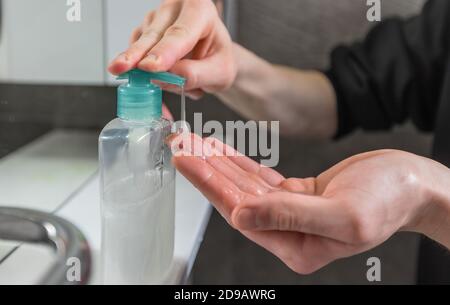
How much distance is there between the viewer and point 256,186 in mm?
434

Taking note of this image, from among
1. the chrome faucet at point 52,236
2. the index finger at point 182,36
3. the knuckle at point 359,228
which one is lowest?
the chrome faucet at point 52,236

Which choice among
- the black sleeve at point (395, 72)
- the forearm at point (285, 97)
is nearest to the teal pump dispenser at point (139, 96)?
the forearm at point (285, 97)

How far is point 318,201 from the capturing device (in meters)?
0.37

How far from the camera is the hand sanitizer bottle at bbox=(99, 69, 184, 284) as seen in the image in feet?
1.46

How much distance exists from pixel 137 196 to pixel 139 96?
0.09 meters

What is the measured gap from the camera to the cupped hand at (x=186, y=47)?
0.43m

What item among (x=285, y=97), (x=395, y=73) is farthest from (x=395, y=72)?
(x=285, y=97)

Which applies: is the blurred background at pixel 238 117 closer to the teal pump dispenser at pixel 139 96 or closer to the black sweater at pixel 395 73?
the black sweater at pixel 395 73

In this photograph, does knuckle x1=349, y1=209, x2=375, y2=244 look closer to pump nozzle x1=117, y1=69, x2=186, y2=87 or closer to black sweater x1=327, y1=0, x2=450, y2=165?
pump nozzle x1=117, y1=69, x2=186, y2=87

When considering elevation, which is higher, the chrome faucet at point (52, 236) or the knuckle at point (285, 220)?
the knuckle at point (285, 220)

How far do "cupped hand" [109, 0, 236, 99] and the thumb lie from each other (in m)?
0.13

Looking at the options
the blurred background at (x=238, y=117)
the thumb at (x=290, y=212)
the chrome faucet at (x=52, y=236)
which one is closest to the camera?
the thumb at (x=290, y=212)

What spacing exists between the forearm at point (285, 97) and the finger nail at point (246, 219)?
35 cm
